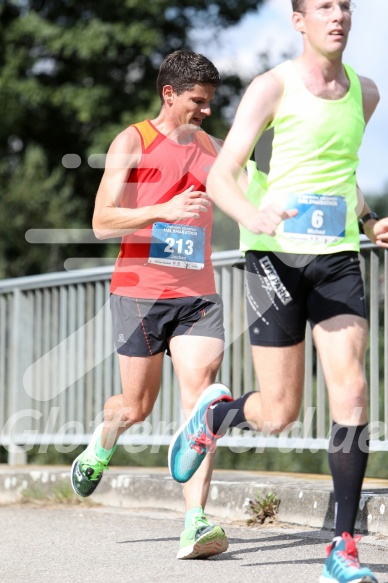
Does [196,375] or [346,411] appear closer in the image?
[346,411]

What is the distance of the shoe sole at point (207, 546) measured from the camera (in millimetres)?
4746

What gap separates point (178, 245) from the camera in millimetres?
5109

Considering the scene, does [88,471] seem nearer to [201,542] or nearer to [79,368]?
[201,542]

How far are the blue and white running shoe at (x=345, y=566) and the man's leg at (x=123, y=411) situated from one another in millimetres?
1656

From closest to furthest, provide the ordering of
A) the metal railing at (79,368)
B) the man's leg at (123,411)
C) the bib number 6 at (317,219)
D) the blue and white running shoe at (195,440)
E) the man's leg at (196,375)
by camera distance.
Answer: the bib number 6 at (317,219) → the blue and white running shoe at (195,440) → the man's leg at (196,375) → the man's leg at (123,411) → the metal railing at (79,368)

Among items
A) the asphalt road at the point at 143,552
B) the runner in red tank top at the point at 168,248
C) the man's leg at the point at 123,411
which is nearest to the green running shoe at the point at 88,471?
the man's leg at the point at 123,411

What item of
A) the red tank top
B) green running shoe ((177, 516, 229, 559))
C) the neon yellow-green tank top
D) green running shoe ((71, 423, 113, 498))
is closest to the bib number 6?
the neon yellow-green tank top

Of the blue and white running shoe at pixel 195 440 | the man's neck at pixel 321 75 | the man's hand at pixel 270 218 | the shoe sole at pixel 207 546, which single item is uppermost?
the man's neck at pixel 321 75

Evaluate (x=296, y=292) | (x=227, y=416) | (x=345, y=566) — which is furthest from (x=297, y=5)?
(x=345, y=566)

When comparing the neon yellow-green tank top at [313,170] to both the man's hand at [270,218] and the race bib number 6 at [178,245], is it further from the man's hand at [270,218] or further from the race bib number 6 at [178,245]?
the race bib number 6 at [178,245]

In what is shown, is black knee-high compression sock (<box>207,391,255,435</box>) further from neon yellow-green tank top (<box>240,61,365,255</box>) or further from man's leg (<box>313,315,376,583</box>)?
neon yellow-green tank top (<box>240,61,365,255</box>)

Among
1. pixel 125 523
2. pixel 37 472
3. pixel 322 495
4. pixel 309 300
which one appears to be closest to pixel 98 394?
pixel 37 472

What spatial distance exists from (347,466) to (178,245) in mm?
1550

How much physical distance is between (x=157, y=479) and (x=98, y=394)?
1566 millimetres
